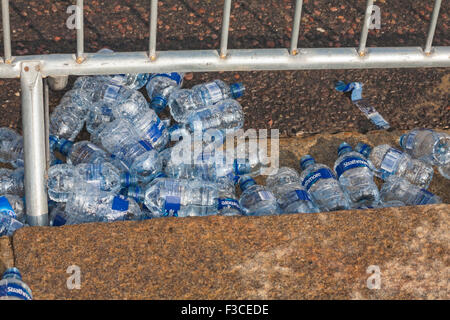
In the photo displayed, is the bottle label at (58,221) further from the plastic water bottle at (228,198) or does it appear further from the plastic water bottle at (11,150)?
the plastic water bottle at (228,198)

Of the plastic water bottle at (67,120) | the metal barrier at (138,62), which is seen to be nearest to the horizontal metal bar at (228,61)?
the metal barrier at (138,62)

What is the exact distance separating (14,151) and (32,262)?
113 cm

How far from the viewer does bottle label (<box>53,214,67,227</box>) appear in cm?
395

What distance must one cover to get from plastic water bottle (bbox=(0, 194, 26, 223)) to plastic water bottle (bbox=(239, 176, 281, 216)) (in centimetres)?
127

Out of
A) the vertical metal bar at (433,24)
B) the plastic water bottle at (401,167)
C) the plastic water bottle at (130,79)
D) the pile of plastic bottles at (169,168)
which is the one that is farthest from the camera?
the plastic water bottle at (130,79)

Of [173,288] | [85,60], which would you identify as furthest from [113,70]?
[173,288]

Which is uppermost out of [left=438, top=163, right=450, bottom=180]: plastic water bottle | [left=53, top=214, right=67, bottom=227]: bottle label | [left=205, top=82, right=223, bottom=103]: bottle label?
[left=205, top=82, right=223, bottom=103]: bottle label

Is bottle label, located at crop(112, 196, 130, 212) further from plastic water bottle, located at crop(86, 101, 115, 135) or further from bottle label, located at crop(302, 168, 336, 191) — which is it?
bottle label, located at crop(302, 168, 336, 191)

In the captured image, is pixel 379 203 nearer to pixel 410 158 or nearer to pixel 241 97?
pixel 410 158

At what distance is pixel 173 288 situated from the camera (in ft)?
11.1

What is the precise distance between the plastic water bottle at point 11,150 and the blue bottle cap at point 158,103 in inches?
34.7

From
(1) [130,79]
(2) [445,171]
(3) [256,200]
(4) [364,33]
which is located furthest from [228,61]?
(2) [445,171]

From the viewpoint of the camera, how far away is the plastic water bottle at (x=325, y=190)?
4.26m

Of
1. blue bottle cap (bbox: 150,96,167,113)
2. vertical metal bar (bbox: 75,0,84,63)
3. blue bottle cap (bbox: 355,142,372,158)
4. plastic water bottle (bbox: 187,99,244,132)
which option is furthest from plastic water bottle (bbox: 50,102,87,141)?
blue bottle cap (bbox: 355,142,372,158)
